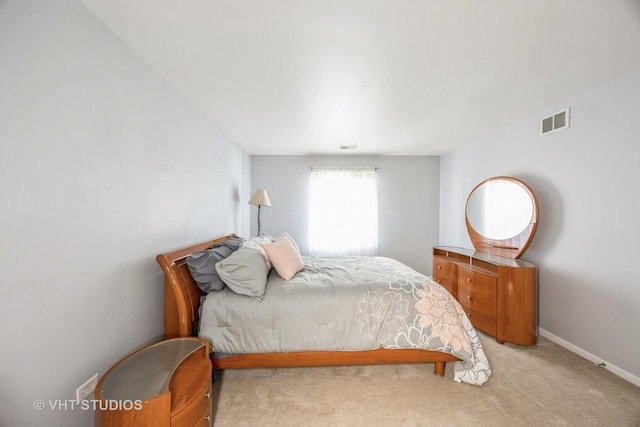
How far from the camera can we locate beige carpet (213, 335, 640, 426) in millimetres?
1486

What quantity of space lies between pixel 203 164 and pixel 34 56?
1.57 meters

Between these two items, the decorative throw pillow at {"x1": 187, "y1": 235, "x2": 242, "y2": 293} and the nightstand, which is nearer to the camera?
the nightstand

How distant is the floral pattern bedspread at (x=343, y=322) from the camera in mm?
1730

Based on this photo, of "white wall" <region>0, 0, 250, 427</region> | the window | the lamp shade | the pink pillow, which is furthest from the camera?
the window

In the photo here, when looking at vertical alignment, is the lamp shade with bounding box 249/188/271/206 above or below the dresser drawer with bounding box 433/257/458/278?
above

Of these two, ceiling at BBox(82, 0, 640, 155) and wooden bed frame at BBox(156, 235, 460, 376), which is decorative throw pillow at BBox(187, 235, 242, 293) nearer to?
wooden bed frame at BBox(156, 235, 460, 376)

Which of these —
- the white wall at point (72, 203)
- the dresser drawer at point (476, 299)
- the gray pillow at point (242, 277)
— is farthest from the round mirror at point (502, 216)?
the white wall at point (72, 203)

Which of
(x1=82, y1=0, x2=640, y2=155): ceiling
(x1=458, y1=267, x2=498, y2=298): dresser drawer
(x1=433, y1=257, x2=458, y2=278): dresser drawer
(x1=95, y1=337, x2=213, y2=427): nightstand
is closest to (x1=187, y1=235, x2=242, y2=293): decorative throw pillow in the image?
(x1=95, y1=337, x2=213, y2=427): nightstand

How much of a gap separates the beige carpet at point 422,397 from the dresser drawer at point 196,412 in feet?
1.19

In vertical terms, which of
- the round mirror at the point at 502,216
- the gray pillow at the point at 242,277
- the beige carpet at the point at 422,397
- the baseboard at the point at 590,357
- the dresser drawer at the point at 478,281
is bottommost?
the beige carpet at the point at 422,397

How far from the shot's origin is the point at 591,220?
2119mm

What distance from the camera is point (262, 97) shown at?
2.22 meters

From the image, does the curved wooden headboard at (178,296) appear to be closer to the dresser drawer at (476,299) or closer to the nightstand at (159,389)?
the nightstand at (159,389)

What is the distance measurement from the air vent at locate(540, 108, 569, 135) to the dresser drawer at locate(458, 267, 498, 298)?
167 cm
